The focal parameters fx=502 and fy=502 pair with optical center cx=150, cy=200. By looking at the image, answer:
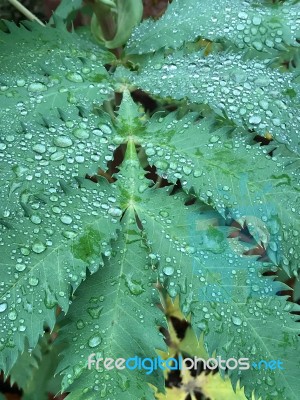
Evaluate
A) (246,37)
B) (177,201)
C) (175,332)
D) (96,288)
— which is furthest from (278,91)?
(175,332)

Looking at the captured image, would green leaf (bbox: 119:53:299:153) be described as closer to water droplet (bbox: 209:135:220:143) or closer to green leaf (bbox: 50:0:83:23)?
water droplet (bbox: 209:135:220:143)

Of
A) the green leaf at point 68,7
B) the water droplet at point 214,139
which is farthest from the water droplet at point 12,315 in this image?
the green leaf at point 68,7

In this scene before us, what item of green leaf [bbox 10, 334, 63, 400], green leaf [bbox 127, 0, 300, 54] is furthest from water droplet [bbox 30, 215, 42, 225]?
green leaf [bbox 10, 334, 63, 400]

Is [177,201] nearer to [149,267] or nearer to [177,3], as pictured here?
[149,267]

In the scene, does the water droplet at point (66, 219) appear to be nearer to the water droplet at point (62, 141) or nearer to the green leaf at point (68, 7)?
the water droplet at point (62, 141)

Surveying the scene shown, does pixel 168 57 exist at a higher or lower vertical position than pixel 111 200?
higher
